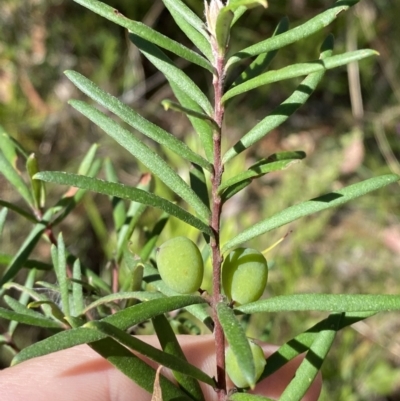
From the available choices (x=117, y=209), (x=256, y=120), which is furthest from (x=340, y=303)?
(x=256, y=120)

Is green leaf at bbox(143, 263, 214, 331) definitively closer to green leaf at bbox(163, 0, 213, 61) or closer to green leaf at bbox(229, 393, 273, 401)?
green leaf at bbox(229, 393, 273, 401)

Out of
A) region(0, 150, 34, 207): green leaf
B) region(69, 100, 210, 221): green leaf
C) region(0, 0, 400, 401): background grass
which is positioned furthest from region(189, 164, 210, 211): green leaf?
region(0, 0, 400, 401): background grass

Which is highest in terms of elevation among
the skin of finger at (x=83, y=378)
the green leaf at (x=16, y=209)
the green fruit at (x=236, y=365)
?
the green leaf at (x=16, y=209)

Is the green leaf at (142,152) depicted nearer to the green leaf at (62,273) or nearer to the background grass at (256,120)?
the green leaf at (62,273)

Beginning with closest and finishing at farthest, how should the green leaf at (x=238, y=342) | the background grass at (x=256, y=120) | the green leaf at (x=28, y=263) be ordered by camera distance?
the green leaf at (x=238, y=342), the green leaf at (x=28, y=263), the background grass at (x=256, y=120)

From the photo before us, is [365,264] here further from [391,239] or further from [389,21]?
[389,21]

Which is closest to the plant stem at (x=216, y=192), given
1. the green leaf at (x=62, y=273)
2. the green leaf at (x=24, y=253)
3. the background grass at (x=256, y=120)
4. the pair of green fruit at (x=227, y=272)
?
→ the pair of green fruit at (x=227, y=272)
